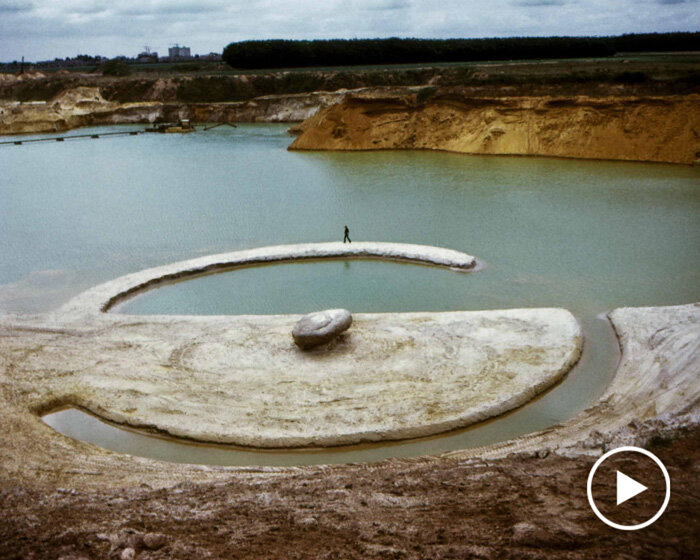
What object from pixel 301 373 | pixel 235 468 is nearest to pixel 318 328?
pixel 301 373

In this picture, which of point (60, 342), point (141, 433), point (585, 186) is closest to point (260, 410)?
point (141, 433)

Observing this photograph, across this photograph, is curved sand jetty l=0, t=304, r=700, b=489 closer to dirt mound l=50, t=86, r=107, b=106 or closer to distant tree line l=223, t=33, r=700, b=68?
dirt mound l=50, t=86, r=107, b=106

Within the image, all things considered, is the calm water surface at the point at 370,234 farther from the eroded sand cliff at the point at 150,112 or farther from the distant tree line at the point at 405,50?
the distant tree line at the point at 405,50

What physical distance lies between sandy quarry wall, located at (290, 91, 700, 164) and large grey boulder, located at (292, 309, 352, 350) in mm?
23584

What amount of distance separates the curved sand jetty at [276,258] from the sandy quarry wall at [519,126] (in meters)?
17.5

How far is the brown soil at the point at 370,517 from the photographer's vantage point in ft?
16.2

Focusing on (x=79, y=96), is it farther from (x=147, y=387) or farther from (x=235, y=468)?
(x=235, y=468)

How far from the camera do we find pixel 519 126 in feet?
109

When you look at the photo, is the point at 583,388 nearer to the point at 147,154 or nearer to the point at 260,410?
the point at 260,410

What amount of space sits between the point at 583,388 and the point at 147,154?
1306 inches

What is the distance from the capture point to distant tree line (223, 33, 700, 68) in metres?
78.2

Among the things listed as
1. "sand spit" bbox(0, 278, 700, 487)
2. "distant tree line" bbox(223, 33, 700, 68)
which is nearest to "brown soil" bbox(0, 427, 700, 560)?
"sand spit" bbox(0, 278, 700, 487)

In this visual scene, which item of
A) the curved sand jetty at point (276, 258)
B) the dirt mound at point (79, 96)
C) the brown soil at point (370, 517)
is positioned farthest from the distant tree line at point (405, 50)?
the brown soil at point (370, 517)

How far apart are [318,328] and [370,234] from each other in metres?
9.03
